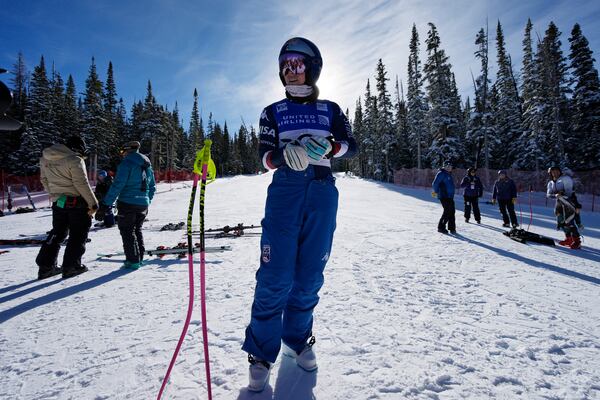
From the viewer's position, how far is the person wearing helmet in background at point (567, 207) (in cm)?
786

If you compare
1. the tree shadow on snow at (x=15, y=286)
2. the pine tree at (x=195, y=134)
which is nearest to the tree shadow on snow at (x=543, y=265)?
the tree shadow on snow at (x=15, y=286)

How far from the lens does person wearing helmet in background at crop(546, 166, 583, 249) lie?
7855 mm

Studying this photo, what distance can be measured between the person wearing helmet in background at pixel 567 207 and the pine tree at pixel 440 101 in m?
28.6

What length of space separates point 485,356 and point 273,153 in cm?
245

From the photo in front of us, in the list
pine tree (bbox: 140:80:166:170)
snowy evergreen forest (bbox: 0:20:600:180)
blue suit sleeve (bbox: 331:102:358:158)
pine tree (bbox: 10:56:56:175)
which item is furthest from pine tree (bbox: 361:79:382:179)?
blue suit sleeve (bbox: 331:102:358:158)

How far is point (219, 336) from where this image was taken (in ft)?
9.39

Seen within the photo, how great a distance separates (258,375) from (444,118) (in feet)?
126

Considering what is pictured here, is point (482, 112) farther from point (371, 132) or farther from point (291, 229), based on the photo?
point (291, 229)

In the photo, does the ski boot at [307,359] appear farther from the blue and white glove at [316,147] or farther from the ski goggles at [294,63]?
the ski goggles at [294,63]

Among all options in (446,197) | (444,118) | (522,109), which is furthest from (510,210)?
(522,109)

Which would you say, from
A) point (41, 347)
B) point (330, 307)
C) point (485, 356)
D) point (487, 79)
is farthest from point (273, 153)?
point (487, 79)

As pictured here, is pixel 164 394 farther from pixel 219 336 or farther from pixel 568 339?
pixel 568 339

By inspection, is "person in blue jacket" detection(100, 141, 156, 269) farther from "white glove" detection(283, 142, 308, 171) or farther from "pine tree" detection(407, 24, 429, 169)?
"pine tree" detection(407, 24, 429, 169)

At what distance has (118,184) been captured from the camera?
17.1 feet
